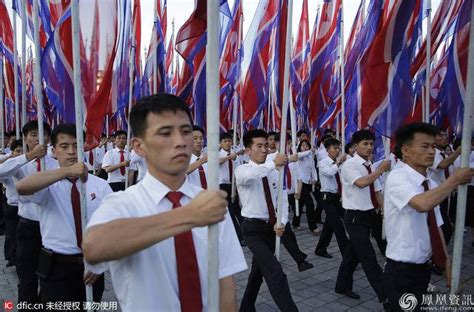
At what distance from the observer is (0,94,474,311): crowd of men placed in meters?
1.80

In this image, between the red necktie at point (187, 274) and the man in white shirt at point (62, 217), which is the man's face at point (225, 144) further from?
the red necktie at point (187, 274)

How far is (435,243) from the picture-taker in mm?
3371

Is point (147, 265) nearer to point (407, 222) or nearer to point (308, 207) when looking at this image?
point (407, 222)

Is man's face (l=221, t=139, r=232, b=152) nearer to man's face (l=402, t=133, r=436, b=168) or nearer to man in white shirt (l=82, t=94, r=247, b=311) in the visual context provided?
man's face (l=402, t=133, r=436, b=168)

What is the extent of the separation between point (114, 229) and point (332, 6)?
8308mm

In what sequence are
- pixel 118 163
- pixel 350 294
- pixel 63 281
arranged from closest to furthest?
pixel 63 281 → pixel 350 294 → pixel 118 163

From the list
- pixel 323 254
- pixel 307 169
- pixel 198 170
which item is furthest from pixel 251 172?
pixel 307 169

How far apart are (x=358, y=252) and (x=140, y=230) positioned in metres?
4.01

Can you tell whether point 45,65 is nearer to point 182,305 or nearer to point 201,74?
point 201,74

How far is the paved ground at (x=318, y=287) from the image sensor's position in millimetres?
4930

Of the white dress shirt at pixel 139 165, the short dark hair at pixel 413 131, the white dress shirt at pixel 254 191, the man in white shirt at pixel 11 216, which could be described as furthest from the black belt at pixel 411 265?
the white dress shirt at pixel 139 165

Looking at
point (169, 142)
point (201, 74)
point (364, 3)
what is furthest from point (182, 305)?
point (364, 3)

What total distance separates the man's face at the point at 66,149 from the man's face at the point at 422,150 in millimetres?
3110

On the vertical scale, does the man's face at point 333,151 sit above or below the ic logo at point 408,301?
above
